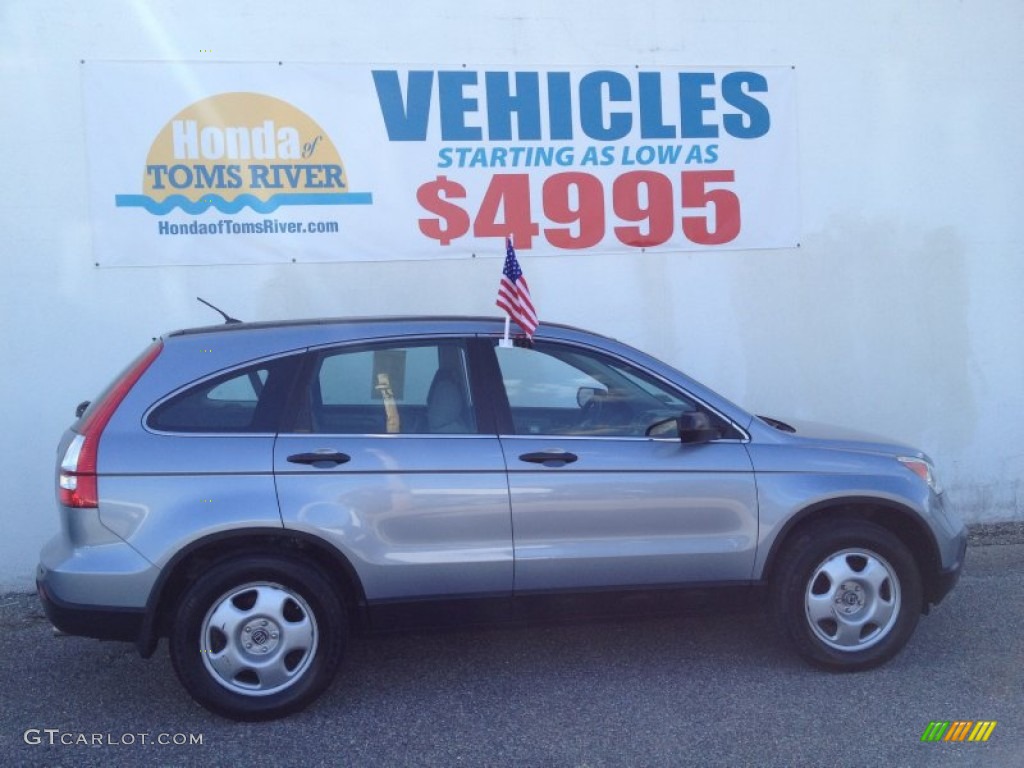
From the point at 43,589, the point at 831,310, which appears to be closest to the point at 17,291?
the point at 43,589

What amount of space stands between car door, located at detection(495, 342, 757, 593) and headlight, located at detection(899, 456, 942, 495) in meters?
0.84

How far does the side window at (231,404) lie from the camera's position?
4750 mm

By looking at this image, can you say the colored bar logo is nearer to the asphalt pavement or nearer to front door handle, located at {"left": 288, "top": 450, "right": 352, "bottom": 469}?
the asphalt pavement

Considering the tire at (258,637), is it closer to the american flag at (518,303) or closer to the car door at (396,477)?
the car door at (396,477)

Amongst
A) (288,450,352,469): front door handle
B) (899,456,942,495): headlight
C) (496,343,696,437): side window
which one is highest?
(496,343,696,437): side window

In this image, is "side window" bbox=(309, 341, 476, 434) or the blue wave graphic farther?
the blue wave graphic

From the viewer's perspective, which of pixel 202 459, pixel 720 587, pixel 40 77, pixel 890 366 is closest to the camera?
pixel 202 459

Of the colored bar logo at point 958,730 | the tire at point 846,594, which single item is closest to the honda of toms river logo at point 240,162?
the tire at point 846,594

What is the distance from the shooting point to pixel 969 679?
5219mm

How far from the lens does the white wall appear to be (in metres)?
6.99

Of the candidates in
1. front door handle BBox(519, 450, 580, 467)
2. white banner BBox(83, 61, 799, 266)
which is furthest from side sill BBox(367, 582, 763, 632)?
white banner BBox(83, 61, 799, 266)

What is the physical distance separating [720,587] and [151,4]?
511 cm

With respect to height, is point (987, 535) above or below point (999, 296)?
below

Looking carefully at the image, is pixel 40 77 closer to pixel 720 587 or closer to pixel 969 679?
pixel 720 587
